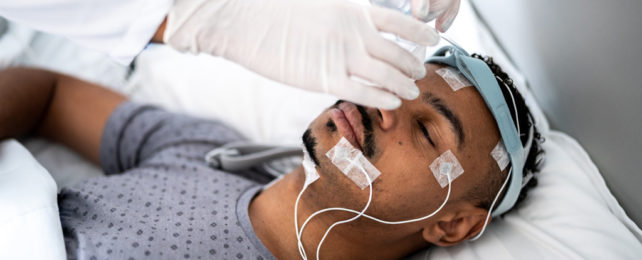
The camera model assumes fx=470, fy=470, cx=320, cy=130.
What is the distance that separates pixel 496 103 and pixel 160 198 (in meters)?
1.07

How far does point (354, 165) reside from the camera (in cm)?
126

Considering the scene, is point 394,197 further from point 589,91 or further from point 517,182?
point 589,91

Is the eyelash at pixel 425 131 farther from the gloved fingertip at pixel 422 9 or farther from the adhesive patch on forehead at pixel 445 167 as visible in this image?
the gloved fingertip at pixel 422 9

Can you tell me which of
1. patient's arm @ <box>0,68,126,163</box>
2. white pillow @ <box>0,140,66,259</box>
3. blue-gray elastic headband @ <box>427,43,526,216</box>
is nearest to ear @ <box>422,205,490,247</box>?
blue-gray elastic headband @ <box>427,43,526,216</box>

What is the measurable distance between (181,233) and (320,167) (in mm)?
458

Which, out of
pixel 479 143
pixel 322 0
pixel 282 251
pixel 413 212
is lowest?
pixel 282 251

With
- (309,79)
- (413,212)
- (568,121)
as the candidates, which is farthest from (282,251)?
(568,121)

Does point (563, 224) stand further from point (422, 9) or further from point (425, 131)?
point (422, 9)

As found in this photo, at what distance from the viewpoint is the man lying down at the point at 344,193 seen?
1.28m

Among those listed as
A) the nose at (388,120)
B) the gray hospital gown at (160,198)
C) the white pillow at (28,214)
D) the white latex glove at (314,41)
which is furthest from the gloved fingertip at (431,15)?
the white pillow at (28,214)

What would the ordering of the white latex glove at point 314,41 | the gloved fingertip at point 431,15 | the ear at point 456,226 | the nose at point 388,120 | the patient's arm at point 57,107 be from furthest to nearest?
the patient's arm at point 57,107, the ear at point 456,226, the nose at point 388,120, the gloved fingertip at point 431,15, the white latex glove at point 314,41

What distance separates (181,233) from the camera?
1.37 m

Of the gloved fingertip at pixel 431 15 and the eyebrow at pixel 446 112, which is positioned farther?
the eyebrow at pixel 446 112

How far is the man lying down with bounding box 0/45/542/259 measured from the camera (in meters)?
1.28
